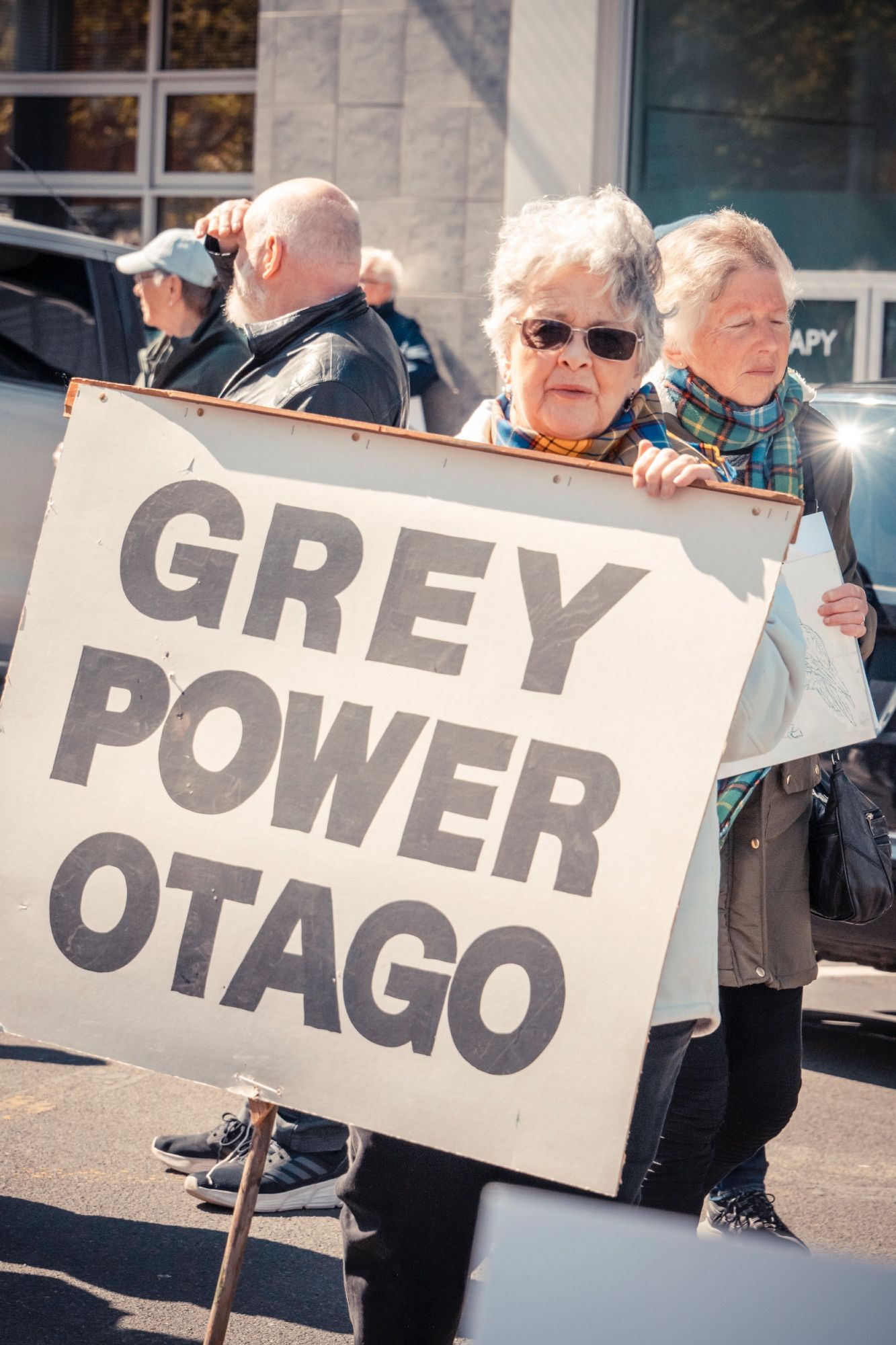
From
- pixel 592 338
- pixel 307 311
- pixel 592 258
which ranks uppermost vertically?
pixel 307 311

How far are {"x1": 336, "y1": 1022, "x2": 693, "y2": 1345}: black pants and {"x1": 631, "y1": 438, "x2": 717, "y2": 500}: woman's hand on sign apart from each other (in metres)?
0.69

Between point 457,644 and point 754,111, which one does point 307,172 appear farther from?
point 457,644

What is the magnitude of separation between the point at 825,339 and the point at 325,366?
20.0 ft

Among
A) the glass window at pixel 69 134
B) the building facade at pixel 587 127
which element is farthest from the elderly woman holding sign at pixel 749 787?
the glass window at pixel 69 134

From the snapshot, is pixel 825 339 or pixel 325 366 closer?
pixel 325 366

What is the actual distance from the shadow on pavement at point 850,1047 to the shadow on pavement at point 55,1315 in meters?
2.34

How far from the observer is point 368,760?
1992 mm

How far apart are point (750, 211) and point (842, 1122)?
592cm

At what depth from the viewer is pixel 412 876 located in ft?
6.40

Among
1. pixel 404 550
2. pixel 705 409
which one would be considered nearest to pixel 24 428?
pixel 705 409

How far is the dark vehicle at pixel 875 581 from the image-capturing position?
4375mm

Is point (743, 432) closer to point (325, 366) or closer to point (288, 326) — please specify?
point (325, 366)

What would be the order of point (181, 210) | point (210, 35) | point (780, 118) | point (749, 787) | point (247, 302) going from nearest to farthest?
point (749, 787) → point (247, 302) → point (780, 118) → point (210, 35) → point (181, 210)

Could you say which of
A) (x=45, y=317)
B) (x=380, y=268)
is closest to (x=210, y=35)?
(x=380, y=268)
